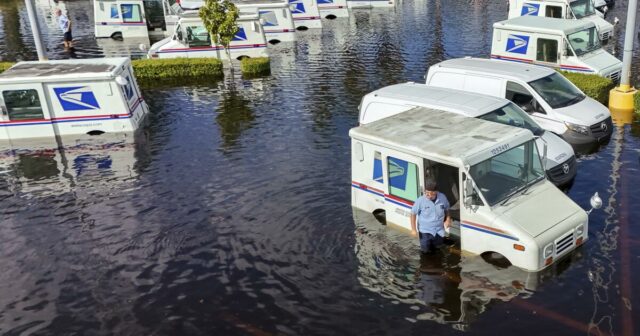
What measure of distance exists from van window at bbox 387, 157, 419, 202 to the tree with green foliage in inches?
725

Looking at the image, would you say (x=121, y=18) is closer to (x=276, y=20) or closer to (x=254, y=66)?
(x=276, y=20)

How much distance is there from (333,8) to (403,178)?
3343 centimetres

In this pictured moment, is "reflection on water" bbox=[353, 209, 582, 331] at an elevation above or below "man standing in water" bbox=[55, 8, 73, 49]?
below

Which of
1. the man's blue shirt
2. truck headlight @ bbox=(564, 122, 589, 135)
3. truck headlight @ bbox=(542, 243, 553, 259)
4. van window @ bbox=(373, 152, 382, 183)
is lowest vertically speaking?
truck headlight @ bbox=(542, 243, 553, 259)

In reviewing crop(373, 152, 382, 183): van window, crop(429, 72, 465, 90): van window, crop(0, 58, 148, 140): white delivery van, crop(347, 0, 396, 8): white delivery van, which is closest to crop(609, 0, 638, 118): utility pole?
crop(429, 72, 465, 90): van window

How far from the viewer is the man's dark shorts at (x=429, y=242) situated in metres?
13.5

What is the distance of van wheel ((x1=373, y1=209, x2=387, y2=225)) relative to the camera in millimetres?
15578

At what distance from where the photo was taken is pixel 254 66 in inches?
1203

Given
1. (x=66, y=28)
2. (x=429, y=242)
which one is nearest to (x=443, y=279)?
(x=429, y=242)

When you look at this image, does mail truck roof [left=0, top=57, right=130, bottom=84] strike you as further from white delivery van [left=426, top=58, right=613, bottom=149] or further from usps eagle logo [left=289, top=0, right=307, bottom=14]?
usps eagle logo [left=289, top=0, right=307, bottom=14]

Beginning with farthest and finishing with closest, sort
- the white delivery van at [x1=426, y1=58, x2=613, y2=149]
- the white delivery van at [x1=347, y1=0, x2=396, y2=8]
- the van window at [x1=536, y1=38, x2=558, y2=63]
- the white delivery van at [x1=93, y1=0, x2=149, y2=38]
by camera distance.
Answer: the white delivery van at [x1=347, y1=0, x2=396, y2=8]
the white delivery van at [x1=93, y1=0, x2=149, y2=38]
the van window at [x1=536, y1=38, x2=558, y2=63]
the white delivery van at [x1=426, y1=58, x2=613, y2=149]

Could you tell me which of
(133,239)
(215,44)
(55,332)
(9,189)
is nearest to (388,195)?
(133,239)

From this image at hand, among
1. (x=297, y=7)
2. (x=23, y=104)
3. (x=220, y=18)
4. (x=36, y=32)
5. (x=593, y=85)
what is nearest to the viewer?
(x=23, y=104)

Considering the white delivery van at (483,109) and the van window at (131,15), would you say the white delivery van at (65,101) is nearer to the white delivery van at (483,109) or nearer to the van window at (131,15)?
the white delivery van at (483,109)
